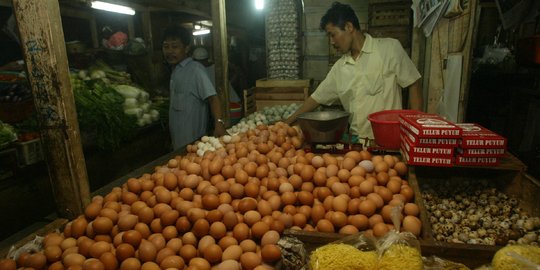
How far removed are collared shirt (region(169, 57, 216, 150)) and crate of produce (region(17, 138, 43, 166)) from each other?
1782mm

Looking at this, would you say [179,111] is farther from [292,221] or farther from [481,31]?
[481,31]

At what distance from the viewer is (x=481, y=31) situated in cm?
1168

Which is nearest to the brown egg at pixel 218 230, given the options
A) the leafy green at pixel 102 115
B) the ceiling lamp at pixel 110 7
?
the leafy green at pixel 102 115

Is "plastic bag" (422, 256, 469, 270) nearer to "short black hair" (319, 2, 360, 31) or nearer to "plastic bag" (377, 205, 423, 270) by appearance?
"plastic bag" (377, 205, 423, 270)

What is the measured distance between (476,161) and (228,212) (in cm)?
164

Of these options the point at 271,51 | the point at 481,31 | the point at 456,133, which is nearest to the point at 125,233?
the point at 456,133

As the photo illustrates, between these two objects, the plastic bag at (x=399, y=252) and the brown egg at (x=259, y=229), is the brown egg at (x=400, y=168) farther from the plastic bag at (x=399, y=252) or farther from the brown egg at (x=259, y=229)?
the brown egg at (x=259, y=229)

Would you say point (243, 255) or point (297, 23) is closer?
point (243, 255)

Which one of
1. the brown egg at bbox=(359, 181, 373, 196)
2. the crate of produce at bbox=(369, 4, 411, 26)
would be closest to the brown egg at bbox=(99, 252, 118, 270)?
the brown egg at bbox=(359, 181, 373, 196)

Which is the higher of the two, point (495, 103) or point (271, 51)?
point (271, 51)

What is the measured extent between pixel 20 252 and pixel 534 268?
258cm

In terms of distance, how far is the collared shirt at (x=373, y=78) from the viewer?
4.02 m

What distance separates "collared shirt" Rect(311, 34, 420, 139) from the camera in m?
4.02

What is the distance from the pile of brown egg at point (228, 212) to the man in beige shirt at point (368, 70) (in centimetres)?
163
